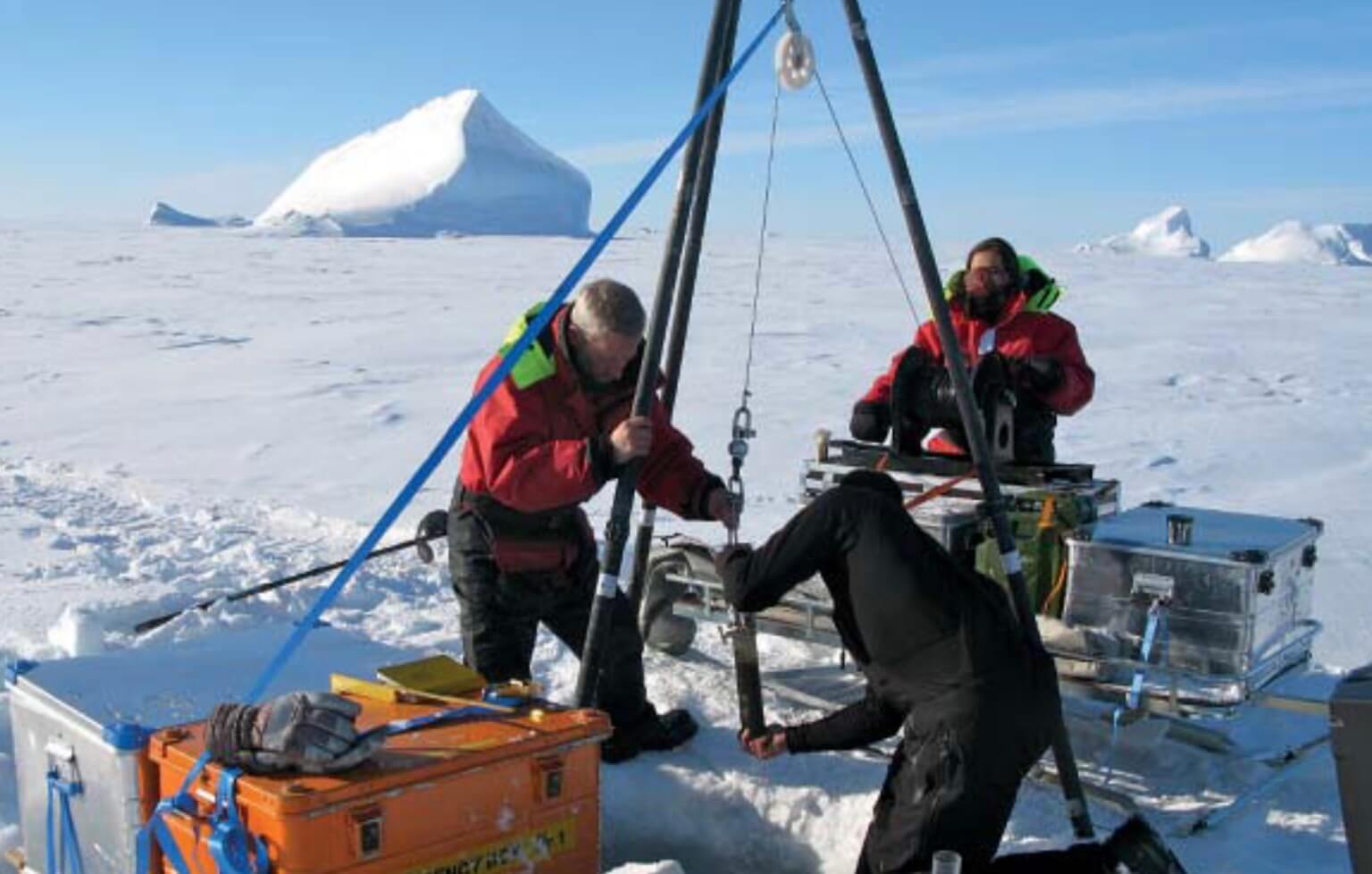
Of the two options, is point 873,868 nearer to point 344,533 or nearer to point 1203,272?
point 344,533

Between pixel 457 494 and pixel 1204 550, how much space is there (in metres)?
2.10

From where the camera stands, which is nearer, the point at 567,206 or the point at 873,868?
the point at 873,868

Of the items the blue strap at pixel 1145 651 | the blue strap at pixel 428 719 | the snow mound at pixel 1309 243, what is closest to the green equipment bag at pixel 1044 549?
the blue strap at pixel 1145 651

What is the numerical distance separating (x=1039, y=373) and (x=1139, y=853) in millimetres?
2172

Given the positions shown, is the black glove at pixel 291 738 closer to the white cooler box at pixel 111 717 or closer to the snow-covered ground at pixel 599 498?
the white cooler box at pixel 111 717

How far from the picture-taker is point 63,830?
295 centimetres

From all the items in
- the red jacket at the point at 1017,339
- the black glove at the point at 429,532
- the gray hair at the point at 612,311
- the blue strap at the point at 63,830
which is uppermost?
the gray hair at the point at 612,311

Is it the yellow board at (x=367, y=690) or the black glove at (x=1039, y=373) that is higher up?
the black glove at (x=1039, y=373)

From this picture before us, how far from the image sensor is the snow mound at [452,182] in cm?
5944

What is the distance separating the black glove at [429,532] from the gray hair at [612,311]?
125 centimetres

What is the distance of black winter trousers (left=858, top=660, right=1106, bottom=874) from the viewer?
2807 millimetres

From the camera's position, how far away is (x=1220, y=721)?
4.39m

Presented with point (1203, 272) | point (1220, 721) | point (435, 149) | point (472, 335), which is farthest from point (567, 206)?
point (1220, 721)

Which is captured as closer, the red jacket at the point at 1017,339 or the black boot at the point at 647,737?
the black boot at the point at 647,737
